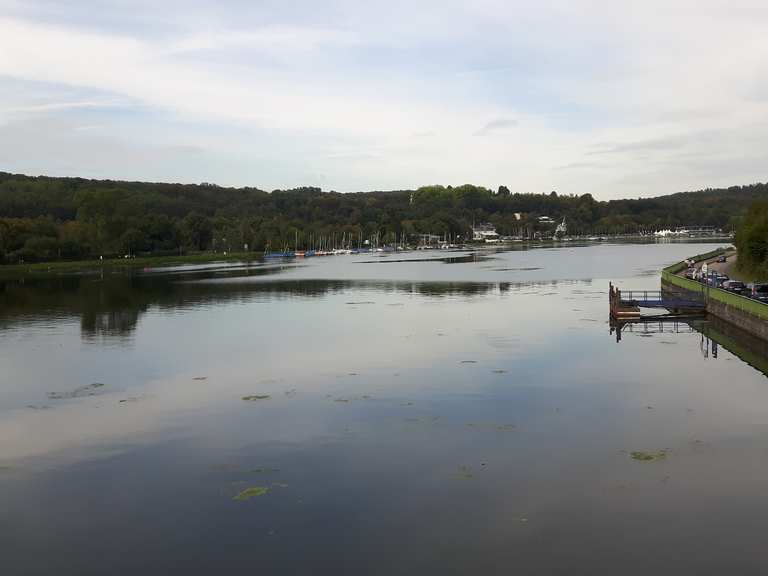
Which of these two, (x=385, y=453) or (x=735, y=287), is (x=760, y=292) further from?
(x=385, y=453)

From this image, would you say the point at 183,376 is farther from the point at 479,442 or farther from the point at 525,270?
the point at 525,270

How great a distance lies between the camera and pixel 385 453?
59.9 ft

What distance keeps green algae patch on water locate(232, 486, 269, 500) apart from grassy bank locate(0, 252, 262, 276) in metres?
87.3

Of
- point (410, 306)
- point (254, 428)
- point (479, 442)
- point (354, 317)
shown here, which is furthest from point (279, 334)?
point (479, 442)

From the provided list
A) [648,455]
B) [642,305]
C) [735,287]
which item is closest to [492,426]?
[648,455]

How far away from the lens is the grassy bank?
96812 millimetres

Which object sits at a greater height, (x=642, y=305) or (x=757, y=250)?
(x=757, y=250)

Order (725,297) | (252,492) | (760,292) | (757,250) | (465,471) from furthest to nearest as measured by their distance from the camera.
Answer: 1. (757,250)
2. (760,292)
3. (725,297)
4. (465,471)
5. (252,492)

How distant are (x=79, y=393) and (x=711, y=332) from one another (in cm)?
2966

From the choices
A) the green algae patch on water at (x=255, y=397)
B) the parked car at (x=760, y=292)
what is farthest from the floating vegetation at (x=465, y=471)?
the parked car at (x=760, y=292)

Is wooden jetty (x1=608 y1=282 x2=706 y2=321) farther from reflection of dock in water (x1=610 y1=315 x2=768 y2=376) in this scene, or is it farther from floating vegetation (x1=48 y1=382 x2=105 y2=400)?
floating vegetation (x1=48 y1=382 x2=105 y2=400)

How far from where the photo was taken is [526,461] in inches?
686

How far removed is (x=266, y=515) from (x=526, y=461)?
6.44 m

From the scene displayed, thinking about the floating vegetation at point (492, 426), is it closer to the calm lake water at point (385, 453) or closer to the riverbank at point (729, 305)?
the calm lake water at point (385, 453)
